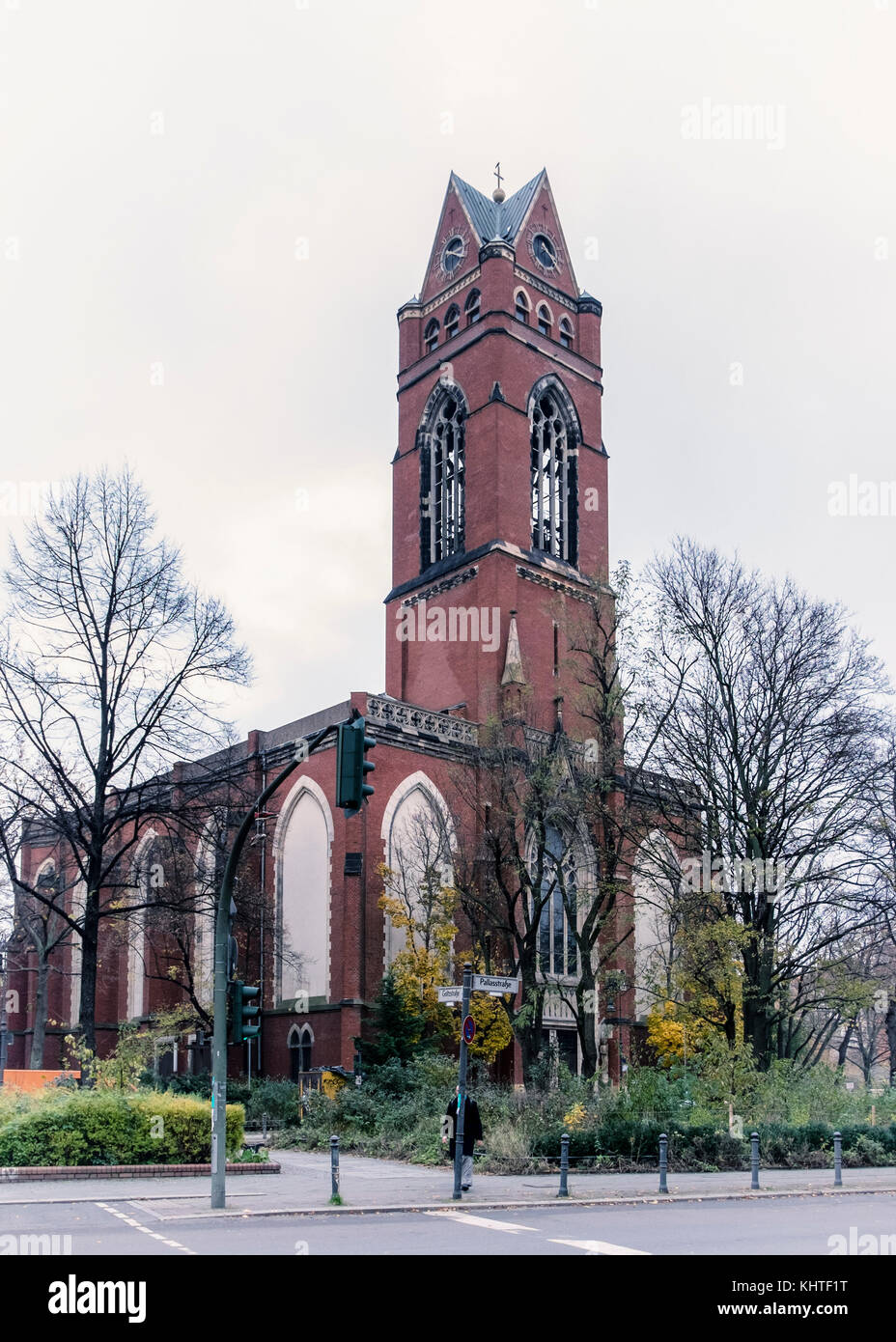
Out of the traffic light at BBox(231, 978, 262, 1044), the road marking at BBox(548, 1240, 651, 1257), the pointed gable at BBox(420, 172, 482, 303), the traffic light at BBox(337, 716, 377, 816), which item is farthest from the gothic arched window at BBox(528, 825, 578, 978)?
the pointed gable at BBox(420, 172, 482, 303)

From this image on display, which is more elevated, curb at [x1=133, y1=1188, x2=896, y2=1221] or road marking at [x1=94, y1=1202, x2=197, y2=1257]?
road marking at [x1=94, y1=1202, x2=197, y2=1257]

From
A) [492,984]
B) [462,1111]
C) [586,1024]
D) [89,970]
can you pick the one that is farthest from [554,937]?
[462,1111]

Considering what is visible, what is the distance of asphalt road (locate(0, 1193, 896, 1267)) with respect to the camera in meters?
11.7

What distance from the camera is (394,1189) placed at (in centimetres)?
1844

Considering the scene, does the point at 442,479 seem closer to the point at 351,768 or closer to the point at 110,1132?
the point at 110,1132

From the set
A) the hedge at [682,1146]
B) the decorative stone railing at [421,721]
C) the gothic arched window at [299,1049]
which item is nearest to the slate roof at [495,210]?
the decorative stone railing at [421,721]

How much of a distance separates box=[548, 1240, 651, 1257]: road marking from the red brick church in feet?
72.8

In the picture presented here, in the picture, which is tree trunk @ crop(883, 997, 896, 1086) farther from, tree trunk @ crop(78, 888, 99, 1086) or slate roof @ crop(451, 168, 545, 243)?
slate roof @ crop(451, 168, 545, 243)

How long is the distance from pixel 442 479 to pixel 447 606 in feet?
20.5

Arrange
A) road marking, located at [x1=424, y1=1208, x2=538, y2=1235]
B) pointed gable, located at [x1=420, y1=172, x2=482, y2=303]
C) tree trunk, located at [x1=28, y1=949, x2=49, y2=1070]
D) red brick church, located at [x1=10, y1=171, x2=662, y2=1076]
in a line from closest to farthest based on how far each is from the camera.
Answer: road marking, located at [x1=424, y1=1208, x2=538, y2=1235] < red brick church, located at [x1=10, y1=171, x2=662, y2=1076] < tree trunk, located at [x1=28, y1=949, x2=49, y2=1070] < pointed gable, located at [x1=420, y1=172, x2=482, y2=303]

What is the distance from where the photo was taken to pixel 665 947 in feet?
164

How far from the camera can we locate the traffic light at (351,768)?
45.2 feet
